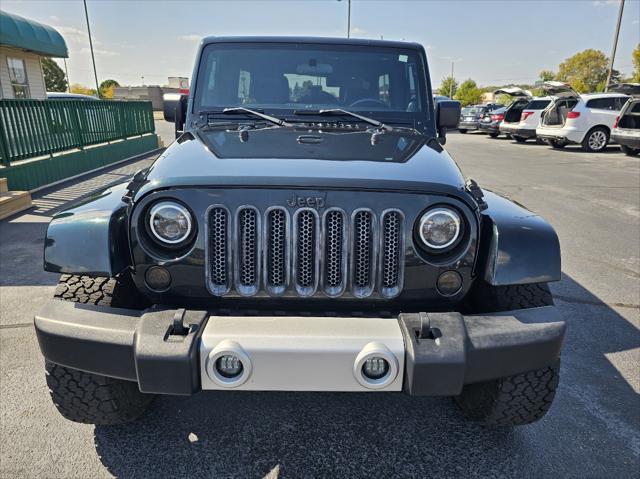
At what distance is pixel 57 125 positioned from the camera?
29.5ft

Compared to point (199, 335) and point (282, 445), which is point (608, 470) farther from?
point (199, 335)

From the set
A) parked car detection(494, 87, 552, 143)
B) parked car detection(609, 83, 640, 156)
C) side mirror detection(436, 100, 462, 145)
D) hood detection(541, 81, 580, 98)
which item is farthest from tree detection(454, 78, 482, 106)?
side mirror detection(436, 100, 462, 145)

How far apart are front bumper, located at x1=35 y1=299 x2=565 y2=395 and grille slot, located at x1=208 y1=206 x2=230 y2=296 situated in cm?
18

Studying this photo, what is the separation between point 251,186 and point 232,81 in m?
1.59

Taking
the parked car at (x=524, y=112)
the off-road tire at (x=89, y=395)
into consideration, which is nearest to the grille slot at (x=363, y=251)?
the off-road tire at (x=89, y=395)

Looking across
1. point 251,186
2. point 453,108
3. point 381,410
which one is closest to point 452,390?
point 381,410

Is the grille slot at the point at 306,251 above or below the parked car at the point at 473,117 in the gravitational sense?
above

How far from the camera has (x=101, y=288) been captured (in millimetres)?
2012

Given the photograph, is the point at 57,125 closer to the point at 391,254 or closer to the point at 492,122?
the point at 391,254

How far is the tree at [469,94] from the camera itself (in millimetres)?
52625

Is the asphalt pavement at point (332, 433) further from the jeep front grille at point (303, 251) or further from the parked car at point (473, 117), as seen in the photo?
the parked car at point (473, 117)

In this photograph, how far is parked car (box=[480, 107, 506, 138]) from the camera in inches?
802

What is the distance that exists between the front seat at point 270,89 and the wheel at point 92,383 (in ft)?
5.03

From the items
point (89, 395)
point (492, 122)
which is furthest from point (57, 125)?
point (492, 122)
